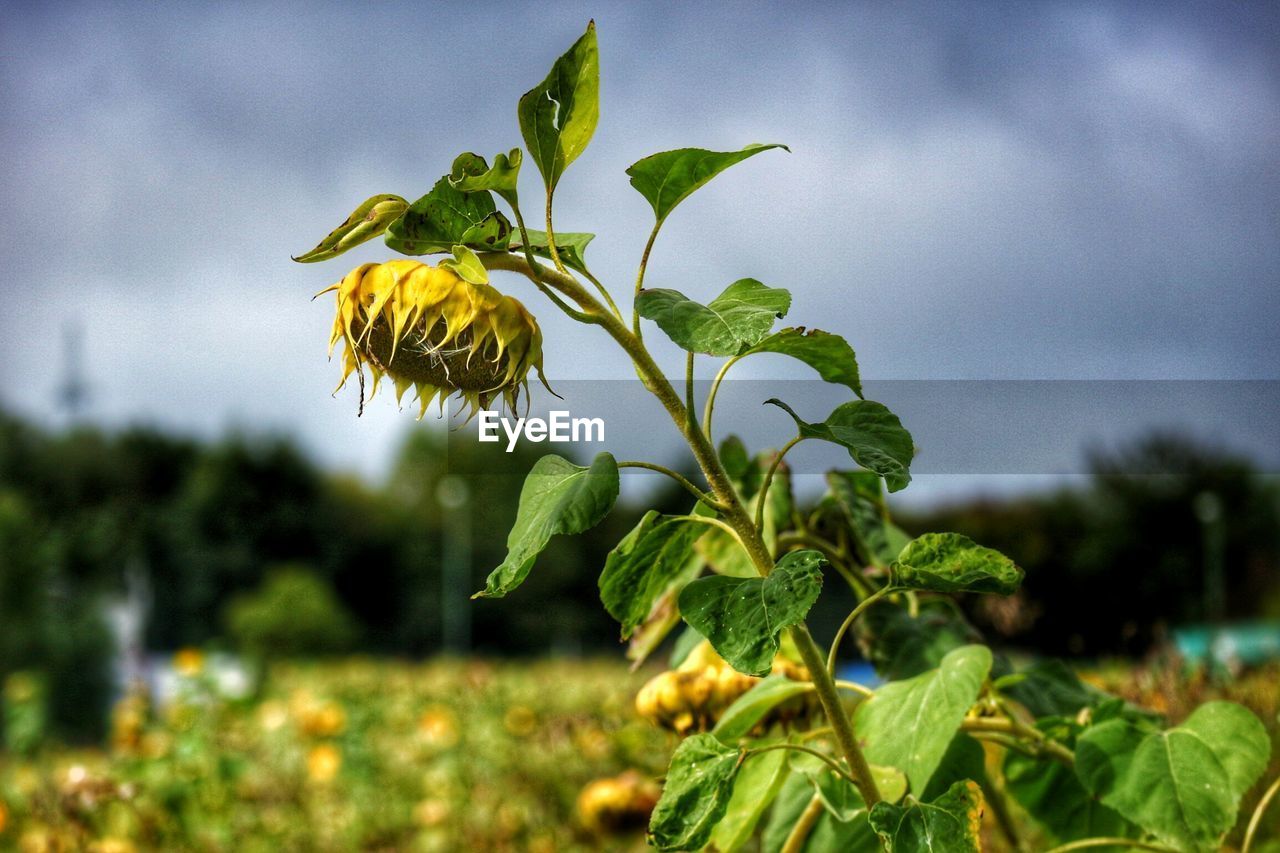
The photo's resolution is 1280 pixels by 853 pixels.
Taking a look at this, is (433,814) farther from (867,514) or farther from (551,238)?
(551,238)

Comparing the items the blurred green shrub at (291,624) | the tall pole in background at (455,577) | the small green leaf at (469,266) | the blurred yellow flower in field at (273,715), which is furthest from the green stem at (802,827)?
the tall pole in background at (455,577)

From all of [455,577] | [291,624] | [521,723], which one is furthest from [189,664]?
[455,577]

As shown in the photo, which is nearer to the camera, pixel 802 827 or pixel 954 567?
pixel 954 567

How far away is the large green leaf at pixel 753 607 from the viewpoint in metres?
0.43

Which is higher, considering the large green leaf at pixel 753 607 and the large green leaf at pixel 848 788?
the large green leaf at pixel 753 607

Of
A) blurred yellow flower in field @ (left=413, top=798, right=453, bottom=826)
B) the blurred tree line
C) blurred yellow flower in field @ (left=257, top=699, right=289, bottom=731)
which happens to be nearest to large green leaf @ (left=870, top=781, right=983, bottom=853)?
blurred yellow flower in field @ (left=413, top=798, right=453, bottom=826)

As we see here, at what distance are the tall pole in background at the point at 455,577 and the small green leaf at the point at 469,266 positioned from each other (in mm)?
19507

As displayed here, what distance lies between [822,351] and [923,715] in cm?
21

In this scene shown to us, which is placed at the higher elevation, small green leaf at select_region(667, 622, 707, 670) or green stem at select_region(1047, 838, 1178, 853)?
small green leaf at select_region(667, 622, 707, 670)

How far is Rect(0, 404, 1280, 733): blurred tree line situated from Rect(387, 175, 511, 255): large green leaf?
1463 cm

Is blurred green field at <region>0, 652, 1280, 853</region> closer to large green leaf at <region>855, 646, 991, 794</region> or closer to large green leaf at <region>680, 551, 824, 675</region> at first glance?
large green leaf at <region>855, 646, 991, 794</region>

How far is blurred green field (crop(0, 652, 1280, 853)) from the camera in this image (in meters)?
1.65

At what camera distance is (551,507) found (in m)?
0.47

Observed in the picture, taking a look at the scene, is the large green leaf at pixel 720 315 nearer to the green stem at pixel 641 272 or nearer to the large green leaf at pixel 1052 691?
the green stem at pixel 641 272
